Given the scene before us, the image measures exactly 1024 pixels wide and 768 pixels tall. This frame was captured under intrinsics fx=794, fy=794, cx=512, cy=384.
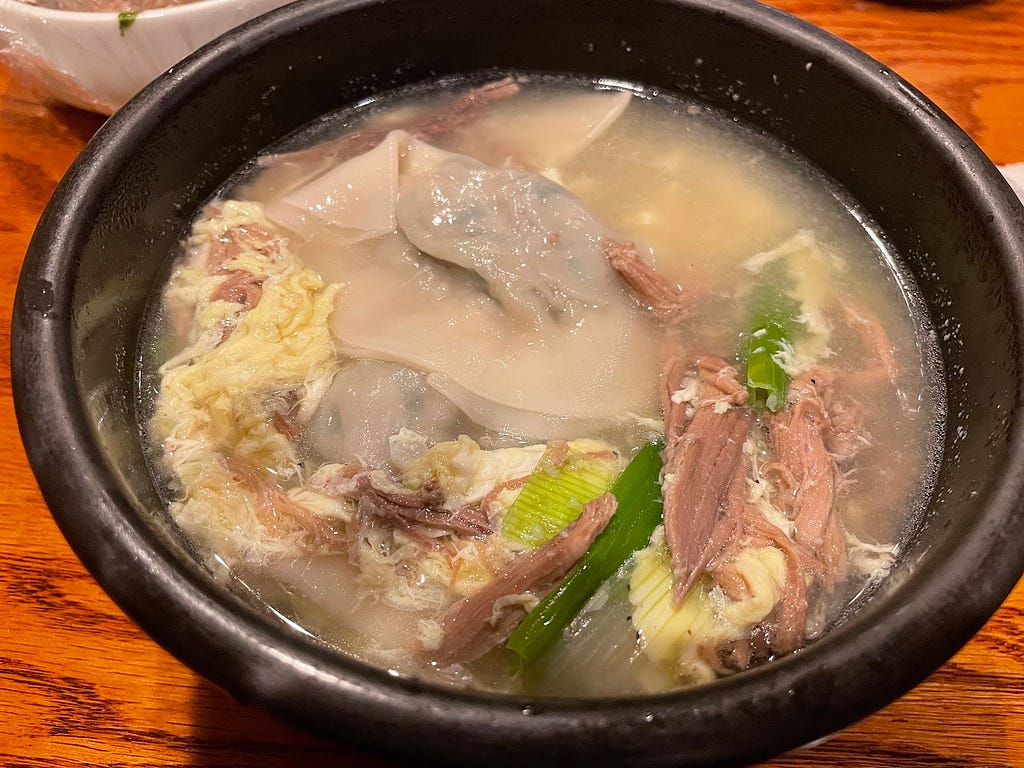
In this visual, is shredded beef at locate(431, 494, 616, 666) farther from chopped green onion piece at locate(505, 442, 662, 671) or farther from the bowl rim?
the bowl rim

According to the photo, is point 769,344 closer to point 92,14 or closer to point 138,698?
point 138,698

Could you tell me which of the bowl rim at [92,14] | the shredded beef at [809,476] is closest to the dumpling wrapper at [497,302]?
the shredded beef at [809,476]

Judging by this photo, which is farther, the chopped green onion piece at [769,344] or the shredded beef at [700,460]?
the chopped green onion piece at [769,344]

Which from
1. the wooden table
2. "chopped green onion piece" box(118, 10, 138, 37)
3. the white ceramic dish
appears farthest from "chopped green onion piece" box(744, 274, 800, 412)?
"chopped green onion piece" box(118, 10, 138, 37)

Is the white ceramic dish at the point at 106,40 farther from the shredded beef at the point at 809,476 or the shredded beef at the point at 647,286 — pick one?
the shredded beef at the point at 809,476

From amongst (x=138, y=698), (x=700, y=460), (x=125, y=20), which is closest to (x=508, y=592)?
(x=700, y=460)

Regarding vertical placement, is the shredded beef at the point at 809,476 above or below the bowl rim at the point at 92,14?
below
